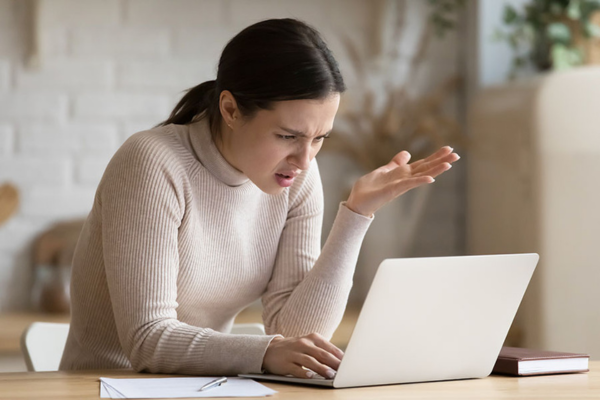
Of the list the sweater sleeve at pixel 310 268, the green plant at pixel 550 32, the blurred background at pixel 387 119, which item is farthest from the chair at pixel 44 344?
the green plant at pixel 550 32

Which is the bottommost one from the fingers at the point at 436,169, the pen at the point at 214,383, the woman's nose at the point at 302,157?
the pen at the point at 214,383

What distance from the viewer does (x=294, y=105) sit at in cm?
133

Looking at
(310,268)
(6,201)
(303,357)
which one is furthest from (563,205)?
(6,201)

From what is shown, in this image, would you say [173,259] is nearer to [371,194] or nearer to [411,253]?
[371,194]

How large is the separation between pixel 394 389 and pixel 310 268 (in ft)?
1.62

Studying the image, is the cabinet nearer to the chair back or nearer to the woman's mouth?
the woman's mouth

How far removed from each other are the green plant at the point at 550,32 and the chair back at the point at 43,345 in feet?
5.55

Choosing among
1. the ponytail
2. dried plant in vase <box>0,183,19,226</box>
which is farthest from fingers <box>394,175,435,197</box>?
dried plant in vase <box>0,183,19,226</box>

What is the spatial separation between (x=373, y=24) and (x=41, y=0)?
1.06m

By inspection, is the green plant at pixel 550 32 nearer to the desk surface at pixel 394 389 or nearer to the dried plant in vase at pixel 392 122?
the dried plant in vase at pixel 392 122

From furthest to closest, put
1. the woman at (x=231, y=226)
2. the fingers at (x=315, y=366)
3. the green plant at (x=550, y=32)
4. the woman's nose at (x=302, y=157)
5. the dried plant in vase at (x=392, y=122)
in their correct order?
the dried plant in vase at (x=392, y=122), the green plant at (x=550, y=32), the woman's nose at (x=302, y=157), the woman at (x=231, y=226), the fingers at (x=315, y=366)

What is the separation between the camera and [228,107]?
1.40m

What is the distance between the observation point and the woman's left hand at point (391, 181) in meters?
1.35

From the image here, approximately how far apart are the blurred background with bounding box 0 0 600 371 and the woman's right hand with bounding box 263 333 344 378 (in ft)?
3.89
